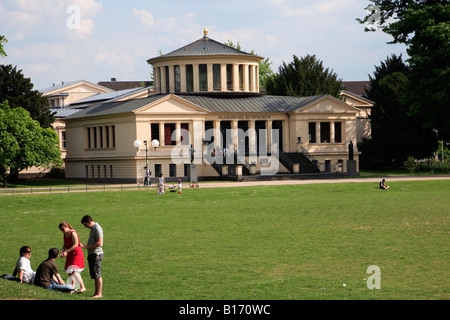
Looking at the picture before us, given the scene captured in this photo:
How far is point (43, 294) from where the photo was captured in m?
18.1

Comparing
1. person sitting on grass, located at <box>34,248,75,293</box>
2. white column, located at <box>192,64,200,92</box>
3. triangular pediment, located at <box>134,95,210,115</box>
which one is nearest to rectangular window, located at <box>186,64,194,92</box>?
white column, located at <box>192,64,200,92</box>

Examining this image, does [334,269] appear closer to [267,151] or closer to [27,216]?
[27,216]

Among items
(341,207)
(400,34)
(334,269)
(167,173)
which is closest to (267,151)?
(167,173)

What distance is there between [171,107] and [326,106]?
57.8 ft

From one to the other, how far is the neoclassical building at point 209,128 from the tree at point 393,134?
19.0ft

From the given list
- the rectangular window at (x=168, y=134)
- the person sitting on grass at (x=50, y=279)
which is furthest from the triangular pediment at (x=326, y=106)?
the person sitting on grass at (x=50, y=279)

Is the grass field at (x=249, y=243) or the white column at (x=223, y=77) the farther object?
the white column at (x=223, y=77)

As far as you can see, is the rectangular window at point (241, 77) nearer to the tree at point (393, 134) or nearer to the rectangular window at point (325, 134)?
the rectangular window at point (325, 134)

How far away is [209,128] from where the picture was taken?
83438mm

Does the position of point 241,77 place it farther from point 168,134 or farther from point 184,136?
point 168,134

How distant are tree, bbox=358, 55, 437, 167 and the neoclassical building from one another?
5.79 metres

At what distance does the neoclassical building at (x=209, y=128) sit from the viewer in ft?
256

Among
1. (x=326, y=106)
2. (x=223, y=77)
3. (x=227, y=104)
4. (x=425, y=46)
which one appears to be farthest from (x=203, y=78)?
(x=425, y=46)
